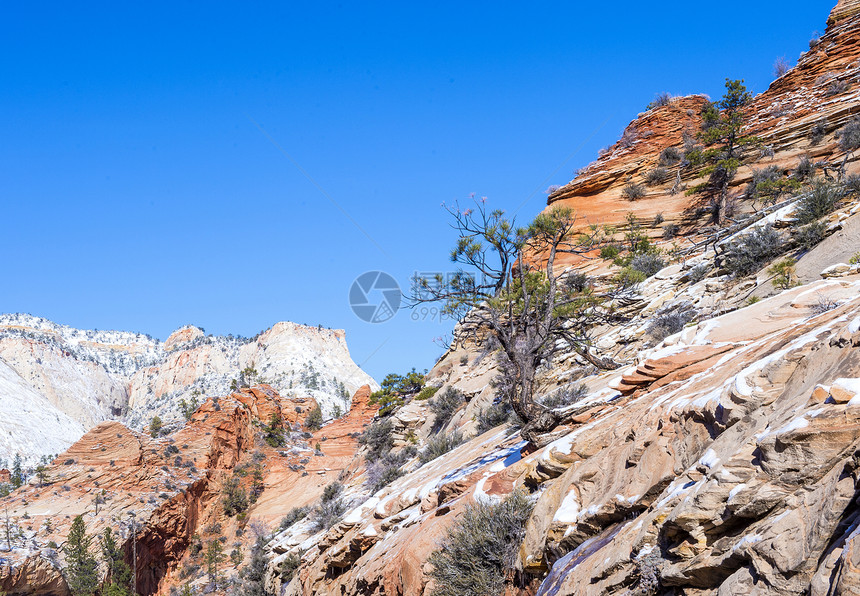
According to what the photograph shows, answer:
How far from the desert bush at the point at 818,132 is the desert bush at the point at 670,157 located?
23.3 feet

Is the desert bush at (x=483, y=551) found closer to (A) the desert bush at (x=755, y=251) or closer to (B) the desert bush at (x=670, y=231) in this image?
(A) the desert bush at (x=755, y=251)

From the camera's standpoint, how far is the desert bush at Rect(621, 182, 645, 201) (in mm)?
29641

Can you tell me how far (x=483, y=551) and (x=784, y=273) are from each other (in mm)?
9014

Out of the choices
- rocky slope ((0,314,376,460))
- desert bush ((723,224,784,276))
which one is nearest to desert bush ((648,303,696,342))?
desert bush ((723,224,784,276))

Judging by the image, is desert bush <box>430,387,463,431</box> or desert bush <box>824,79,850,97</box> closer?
desert bush <box>430,387,463,431</box>

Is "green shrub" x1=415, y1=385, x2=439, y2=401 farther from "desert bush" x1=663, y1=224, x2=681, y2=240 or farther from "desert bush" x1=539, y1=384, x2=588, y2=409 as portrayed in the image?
"desert bush" x1=539, y1=384, x2=588, y2=409

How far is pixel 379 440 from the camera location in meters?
24.0

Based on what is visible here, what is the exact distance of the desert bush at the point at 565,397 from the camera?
10.0 m

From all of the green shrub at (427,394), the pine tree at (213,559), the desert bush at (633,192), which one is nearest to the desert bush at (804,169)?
the desert bush at (633,192)

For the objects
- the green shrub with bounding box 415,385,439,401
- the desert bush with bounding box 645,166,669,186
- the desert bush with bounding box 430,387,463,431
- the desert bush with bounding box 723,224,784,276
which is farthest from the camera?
the desert bush with bounding box 645,166,669,186

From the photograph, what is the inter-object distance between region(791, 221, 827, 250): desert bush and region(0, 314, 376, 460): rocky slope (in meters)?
63.0

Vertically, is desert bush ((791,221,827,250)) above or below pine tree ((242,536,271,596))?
above

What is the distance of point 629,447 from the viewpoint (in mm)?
5715

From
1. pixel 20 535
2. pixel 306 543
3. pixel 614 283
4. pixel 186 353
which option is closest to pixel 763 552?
pixel 306 543
